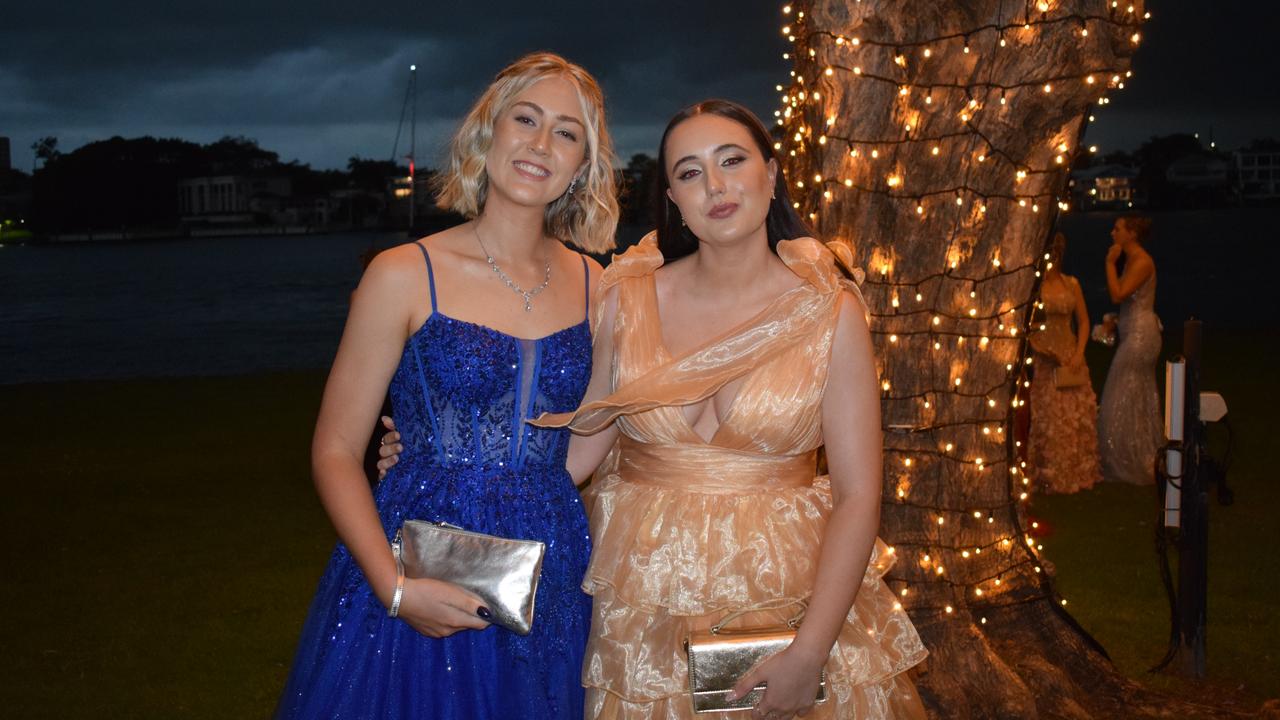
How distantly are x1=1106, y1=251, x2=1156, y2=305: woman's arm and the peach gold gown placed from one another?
7029 mm

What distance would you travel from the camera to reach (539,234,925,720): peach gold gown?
101 inches

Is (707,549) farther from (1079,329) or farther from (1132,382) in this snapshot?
(1132,382)

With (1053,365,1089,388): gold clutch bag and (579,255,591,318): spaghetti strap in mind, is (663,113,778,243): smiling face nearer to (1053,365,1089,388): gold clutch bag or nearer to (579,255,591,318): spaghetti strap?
(579,255,591,318): spaghetti strap

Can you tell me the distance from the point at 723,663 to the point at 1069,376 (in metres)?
7.21

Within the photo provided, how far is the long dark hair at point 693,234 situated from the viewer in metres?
2.66

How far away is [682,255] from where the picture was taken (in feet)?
9.64

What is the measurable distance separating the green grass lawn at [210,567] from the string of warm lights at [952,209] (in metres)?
1.38

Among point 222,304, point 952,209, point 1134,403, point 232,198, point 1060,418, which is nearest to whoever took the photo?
point 952,209

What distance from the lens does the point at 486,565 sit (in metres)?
2.38

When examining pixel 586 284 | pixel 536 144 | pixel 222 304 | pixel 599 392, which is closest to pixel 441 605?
pixel 599 392

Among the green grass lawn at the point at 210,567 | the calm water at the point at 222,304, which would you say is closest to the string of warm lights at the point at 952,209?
the green grass lawn at the point at 210,567

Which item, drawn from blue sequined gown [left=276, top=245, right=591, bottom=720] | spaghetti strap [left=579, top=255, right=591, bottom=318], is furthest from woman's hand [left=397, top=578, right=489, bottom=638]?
spaghetti strap [left=579, top=255, right=591, bottom=318]

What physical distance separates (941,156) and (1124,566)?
147 inches

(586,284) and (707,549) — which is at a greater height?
(586,284)
